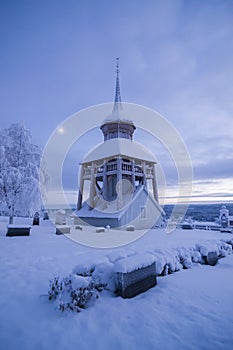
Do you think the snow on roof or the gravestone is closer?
the gravestone

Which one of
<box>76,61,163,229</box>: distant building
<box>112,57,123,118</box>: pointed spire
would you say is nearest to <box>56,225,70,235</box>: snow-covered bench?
<box>76,61,163,229</box>: distant building

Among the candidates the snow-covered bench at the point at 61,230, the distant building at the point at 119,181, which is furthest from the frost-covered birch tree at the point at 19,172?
the distant building at the point at 119,181

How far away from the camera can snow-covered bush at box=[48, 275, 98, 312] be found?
352 cm

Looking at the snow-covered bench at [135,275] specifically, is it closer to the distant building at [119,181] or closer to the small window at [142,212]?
the distant building at [119,181]

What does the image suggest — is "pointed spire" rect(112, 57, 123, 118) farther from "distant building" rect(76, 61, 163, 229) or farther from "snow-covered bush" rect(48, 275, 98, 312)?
"snow-covered bush" rect(48, 275, 98, 312)

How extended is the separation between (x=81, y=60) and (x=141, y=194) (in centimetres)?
1422

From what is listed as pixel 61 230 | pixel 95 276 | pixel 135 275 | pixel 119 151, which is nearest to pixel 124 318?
pixel 135 275

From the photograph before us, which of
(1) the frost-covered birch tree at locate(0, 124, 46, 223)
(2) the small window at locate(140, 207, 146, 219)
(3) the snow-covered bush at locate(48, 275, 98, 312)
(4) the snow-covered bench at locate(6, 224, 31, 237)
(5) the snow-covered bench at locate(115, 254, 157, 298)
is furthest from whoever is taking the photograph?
(2) the small window at locate(140, 207, 146, 219)

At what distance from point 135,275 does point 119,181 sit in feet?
51.2

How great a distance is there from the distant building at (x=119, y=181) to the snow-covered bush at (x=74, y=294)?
1395 cm

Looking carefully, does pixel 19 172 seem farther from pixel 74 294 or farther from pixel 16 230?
pixel 74 294

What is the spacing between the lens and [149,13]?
10031 mm

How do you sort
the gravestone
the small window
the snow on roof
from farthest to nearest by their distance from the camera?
the snow on roof < the small window < the gravestone

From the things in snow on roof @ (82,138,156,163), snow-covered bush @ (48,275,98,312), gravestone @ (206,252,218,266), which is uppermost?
snow on roof @ (82,138,156,163)
